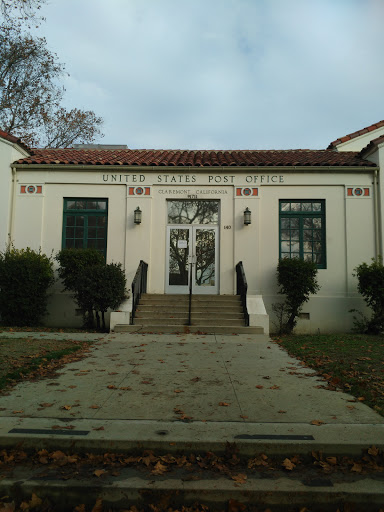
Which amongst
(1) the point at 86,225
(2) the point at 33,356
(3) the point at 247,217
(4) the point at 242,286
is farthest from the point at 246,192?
(2) the point at 33,356

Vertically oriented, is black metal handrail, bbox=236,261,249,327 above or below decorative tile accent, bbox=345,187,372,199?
below

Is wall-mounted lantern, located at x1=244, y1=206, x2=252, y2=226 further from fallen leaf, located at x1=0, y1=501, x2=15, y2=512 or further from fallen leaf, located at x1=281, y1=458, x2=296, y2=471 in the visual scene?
fallen leaf, located at x1=0, y1=501, x2=15, y2=512

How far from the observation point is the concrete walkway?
3.54m

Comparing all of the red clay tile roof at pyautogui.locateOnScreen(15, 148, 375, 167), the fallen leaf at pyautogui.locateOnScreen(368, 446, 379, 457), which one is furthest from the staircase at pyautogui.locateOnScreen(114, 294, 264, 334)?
the fallen leaf at pyautogui.locateOnScreen(368, 446, 379, 457)

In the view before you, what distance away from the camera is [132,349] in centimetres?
788

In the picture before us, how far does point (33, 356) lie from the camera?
272 inches

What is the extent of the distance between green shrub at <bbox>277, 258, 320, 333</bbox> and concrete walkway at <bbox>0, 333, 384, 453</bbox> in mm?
4723

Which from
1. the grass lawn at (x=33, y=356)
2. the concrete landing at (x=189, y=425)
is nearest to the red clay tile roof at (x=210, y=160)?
the grass lawn at (x=33, y=356)

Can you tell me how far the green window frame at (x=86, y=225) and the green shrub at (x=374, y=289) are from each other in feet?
26.5

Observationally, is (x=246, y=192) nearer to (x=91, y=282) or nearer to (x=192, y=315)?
(x=192, y=315)

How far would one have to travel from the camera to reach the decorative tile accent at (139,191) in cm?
1318

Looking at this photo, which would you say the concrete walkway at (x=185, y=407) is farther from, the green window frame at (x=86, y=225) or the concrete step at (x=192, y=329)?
the green window frame at (x=86, y=225)

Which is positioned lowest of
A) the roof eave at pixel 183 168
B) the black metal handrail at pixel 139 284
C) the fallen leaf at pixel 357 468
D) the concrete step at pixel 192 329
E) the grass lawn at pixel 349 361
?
the fallen leaf at pixel 357 468

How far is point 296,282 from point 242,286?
157 centimetres
